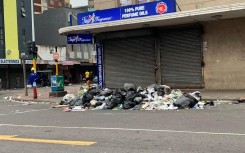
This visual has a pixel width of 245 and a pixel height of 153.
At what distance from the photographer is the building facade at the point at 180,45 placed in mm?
20609

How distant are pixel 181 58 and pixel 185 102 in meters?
6.79

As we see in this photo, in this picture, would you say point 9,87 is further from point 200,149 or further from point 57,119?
point 200,149

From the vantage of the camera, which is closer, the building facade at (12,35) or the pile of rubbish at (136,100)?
the pile of rubbish at (136,100)

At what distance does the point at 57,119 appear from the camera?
13891mm

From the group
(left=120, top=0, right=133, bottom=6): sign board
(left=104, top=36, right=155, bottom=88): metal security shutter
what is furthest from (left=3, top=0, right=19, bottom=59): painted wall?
(left=120, top=0, right=133, bottom=6): sign board

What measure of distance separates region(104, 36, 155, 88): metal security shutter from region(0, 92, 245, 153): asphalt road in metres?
10.0

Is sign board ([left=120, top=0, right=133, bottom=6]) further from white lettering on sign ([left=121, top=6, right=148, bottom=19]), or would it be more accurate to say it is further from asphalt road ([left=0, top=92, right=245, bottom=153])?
asphalt road ([left=0, top=92, right=245, bottom=153])

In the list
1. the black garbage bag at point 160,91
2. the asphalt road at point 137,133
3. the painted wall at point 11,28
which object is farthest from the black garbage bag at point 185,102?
the painted wall at point 11,28

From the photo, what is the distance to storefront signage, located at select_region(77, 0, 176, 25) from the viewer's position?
69.0 feet

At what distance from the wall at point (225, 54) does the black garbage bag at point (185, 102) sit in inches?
207

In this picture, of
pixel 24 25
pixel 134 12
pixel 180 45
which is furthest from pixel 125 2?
pixel 24 25

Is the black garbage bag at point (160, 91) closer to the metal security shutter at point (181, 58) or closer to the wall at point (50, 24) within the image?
the metal security shutter at point (181, 58)

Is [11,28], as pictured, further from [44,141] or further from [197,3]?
[44,141]

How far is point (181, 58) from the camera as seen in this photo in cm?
2255
